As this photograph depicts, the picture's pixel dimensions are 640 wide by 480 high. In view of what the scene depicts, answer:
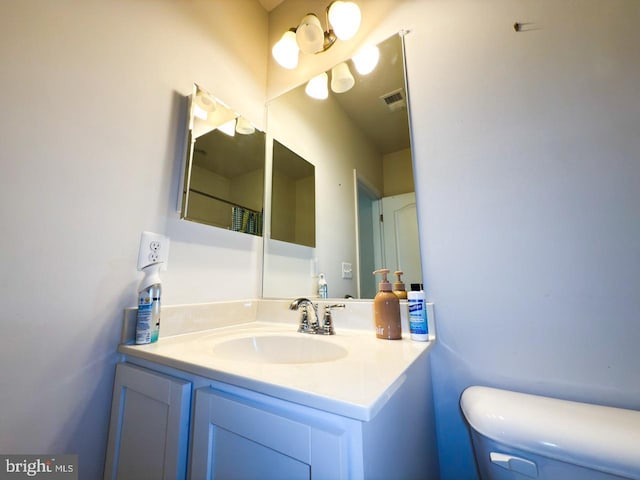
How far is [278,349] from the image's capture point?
86cm

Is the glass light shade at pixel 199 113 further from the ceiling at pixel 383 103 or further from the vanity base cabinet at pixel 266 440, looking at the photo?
the vanity base cabinet at pixel 266 440

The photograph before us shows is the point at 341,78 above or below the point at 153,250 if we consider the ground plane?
above

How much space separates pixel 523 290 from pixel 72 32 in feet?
4.69

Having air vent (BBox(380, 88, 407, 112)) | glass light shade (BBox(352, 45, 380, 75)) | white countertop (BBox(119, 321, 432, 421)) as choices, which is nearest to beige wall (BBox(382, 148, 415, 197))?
air vent (BBox(380, 88, 407, 112))

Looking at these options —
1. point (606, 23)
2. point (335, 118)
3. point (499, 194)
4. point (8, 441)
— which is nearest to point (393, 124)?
point (335, 118)

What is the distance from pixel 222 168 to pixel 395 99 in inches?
29.9

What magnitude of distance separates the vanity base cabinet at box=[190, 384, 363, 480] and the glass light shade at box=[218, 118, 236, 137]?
38.3 inches

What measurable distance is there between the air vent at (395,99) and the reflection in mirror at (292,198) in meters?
0.45

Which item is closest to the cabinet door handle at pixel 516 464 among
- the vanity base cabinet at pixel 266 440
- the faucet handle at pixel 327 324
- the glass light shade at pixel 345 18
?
the vanity base cabinet at pixel 266 440

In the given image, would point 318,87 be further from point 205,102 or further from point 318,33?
point 205,102

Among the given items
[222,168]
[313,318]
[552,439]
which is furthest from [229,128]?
[552,439]

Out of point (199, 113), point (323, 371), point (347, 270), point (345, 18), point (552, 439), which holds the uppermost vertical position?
point (345, 18)

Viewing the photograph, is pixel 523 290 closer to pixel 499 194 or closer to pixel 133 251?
pixel 499 194
